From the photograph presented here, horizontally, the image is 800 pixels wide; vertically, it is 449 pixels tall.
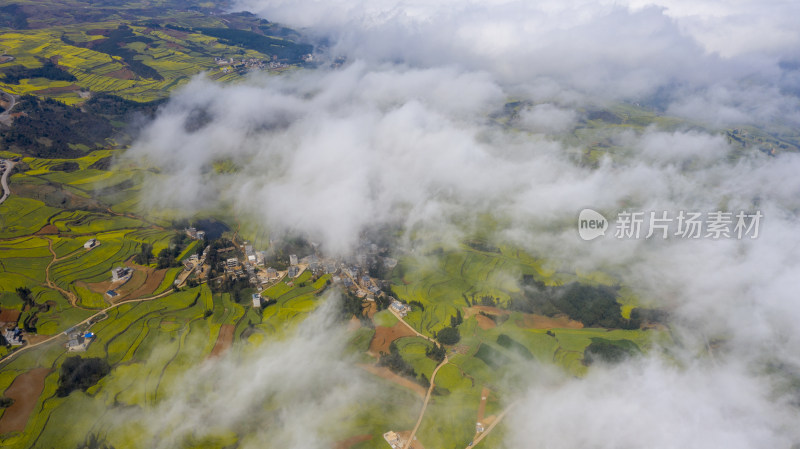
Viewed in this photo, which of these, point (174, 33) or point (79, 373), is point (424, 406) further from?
point (174, 33)

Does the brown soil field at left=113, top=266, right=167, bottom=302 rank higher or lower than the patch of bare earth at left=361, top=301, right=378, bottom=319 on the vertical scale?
lower

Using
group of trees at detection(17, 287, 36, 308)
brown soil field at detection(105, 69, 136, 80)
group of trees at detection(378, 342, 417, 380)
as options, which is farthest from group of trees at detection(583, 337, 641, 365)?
brown soil field at detection(105, 69, 136, 80)

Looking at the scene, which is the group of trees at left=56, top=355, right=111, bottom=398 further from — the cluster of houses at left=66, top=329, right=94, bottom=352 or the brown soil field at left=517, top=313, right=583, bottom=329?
the brown soil field at left=517, top=313, right=583, bottom=329

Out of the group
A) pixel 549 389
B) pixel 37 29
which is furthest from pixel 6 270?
pixel 37 29

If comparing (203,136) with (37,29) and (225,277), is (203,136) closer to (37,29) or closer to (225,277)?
(225,277)

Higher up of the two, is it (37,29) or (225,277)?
(37,29)

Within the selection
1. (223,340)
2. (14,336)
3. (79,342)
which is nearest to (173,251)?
(79,342)
